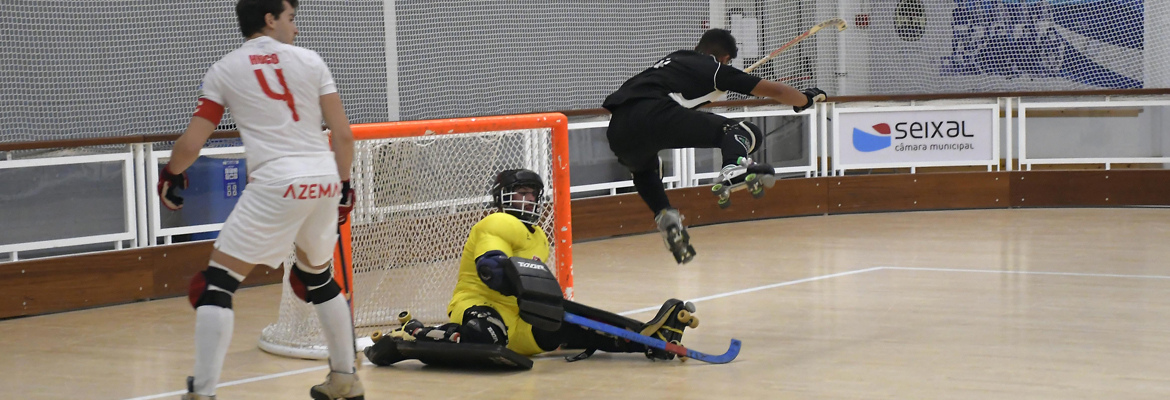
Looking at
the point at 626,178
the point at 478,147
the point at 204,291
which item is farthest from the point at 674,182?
the point at 204,291

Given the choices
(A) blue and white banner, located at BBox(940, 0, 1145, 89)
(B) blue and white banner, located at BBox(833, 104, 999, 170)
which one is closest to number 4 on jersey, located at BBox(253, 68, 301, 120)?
(B) blue and white banner, located at BBox(833, 104, 999, 170)

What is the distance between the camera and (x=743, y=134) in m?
5.98

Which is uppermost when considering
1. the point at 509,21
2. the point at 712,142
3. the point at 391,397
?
the point at 509,21

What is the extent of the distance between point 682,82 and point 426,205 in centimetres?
178

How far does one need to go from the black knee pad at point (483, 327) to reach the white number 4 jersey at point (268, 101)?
4.49ft

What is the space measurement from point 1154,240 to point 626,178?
458 cm

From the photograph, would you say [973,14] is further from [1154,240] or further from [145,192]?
[145,192]

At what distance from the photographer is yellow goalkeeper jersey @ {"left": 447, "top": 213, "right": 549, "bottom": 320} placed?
5730 mm

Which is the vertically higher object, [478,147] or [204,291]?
[478,147]

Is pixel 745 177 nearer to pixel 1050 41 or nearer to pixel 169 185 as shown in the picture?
pixel 169 185

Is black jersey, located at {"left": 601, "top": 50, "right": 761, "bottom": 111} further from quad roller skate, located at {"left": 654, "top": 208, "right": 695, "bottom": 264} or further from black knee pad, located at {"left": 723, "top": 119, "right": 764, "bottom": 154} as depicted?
quad roller skate, located at {"left": 654, "top": 208, "right": 695, "bottom": 264}

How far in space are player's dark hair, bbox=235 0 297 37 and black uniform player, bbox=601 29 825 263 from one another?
2.12 m

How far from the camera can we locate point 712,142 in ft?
19.7

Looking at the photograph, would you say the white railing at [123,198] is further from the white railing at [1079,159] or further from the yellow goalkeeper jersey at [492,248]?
the white railing at [1079,159]
